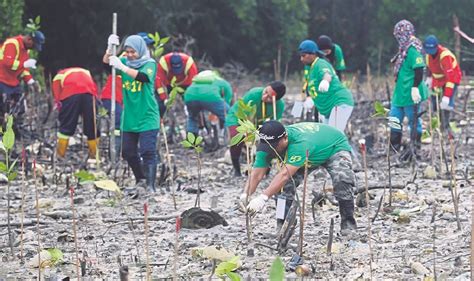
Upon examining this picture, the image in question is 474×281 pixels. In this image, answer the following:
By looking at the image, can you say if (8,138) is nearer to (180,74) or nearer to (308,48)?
(308,48)

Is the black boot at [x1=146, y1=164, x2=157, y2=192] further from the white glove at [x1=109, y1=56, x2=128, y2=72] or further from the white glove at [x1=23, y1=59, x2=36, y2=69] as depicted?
the white glove at [x1=23, y1=59, x2=36, y2=69]

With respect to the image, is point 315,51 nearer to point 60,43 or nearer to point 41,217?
point 41,217

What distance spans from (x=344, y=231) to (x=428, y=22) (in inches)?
733

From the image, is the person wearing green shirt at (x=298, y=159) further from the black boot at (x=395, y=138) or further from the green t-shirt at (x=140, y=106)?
the black boot at (x=395, y=138)

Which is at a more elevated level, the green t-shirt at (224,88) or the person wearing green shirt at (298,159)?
the green t-shirt at (224,88)

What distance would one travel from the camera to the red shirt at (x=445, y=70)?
10.9m

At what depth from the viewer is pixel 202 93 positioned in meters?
10.5

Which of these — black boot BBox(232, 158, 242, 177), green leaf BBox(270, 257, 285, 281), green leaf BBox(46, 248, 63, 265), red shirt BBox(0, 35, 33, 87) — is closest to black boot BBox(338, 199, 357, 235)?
green leaf BBox(46, 248, 63, 265)

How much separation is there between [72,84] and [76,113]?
32 cm

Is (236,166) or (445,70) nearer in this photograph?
(236,166)

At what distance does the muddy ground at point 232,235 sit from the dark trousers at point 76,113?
1032mm

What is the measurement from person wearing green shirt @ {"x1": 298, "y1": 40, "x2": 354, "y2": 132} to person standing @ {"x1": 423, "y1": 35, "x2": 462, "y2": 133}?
223 cm

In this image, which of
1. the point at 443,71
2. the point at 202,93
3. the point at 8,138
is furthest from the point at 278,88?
the point at 8,138

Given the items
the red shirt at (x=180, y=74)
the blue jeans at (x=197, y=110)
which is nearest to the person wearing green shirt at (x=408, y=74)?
the blue jeans at (x=197, y=110)
